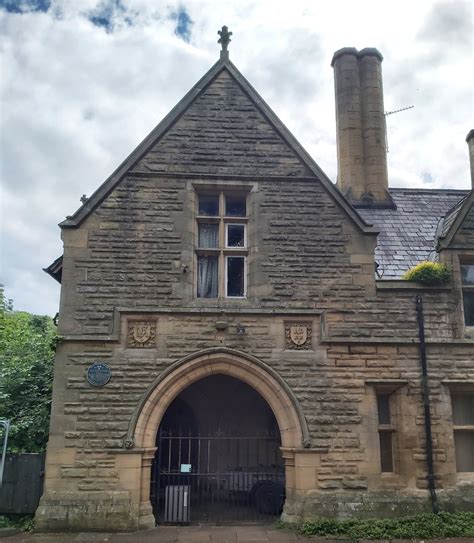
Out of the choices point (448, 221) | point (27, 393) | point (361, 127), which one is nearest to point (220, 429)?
point (27, 393)

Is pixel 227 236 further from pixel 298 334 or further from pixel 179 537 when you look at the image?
pixel 179 537

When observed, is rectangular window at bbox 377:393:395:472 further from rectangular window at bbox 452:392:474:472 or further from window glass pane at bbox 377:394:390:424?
rectangular window at bbox 452:392:474:472

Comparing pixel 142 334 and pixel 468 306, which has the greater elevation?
pixel 468 306

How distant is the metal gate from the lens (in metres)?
9.47

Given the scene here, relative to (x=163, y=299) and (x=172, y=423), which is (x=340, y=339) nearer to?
(x=163, y=299)

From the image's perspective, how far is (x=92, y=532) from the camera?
338 inches

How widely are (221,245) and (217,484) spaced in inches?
240

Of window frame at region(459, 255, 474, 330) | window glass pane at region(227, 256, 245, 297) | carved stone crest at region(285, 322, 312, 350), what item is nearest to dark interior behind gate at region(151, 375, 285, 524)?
window glass pane at region(227, 256, 245, 297)

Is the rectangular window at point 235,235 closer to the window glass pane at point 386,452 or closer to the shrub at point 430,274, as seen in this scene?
the shrub at point 430,274

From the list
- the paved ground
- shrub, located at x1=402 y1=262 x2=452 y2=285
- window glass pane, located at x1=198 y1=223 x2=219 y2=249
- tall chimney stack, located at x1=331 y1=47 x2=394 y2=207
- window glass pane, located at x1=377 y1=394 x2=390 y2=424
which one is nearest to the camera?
the paved ground

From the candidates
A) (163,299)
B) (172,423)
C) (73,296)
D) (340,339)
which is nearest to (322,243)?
(340,339)

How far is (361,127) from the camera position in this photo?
15102mm

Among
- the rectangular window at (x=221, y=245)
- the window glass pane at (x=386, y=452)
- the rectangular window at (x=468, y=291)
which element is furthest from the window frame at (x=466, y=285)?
the rectangular window at (x=221, y=245)

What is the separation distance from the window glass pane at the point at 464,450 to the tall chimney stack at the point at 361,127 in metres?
6.28
